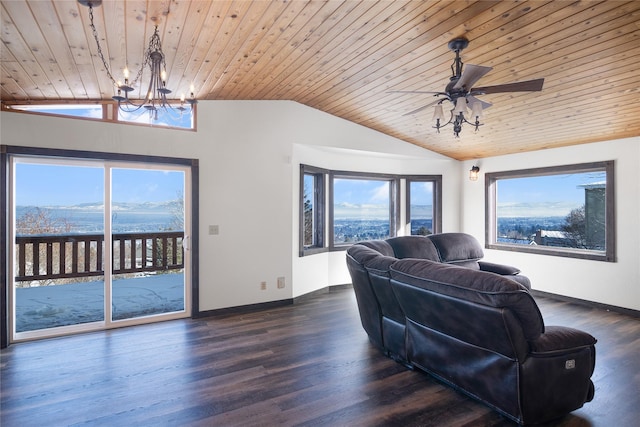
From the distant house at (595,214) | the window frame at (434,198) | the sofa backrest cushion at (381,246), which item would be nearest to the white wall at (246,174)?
the sofa backrest cushion at (381,246)

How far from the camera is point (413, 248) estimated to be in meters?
4.43

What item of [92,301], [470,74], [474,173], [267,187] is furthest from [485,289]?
[474,173]

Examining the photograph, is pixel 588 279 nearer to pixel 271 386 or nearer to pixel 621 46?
pixel 621 46

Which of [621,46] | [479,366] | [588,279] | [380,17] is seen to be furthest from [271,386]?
[588,279]

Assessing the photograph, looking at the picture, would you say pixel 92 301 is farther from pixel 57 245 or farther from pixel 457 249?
pixel 457 249

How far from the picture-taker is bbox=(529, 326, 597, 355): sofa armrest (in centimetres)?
216

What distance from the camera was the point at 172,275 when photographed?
460 centimetres

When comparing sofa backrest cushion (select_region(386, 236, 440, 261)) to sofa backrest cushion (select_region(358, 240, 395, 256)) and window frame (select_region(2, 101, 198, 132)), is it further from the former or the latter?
window frame (select_region(2, 101, 198, 132))

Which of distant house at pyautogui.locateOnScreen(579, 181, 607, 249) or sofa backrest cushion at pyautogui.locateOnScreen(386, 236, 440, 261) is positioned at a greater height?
distant house at pyautogui.locateOnScreen(579, 181, 607, 249)

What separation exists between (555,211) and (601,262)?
1.05 m

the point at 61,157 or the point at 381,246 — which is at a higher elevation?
the point at 61,157

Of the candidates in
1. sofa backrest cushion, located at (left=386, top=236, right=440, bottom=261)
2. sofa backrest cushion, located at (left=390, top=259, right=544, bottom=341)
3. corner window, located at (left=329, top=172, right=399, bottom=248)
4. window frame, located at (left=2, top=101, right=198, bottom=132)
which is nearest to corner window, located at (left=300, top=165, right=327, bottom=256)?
corner window, located at (left=329, top=172, right=399, bottom=248)

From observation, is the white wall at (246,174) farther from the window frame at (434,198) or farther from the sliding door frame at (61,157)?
the window frame at (434,198)

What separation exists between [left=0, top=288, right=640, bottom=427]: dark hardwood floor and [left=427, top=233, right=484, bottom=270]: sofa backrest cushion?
1489 millimetres
